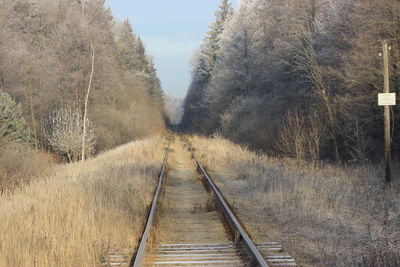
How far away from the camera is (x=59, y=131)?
27250mm

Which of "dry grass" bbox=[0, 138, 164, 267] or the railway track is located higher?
"dry grass" bbox=[0, 138, 164, 267]

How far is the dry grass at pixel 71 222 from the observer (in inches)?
214

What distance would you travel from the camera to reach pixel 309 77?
23938mm

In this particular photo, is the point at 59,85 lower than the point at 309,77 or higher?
higher

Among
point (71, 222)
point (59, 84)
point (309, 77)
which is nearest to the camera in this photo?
point (71, 222)

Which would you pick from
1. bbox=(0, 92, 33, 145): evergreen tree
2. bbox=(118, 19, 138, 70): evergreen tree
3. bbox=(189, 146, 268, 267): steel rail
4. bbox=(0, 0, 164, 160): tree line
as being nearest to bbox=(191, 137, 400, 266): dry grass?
bbox=(189, 146, 268, 267): steel rail

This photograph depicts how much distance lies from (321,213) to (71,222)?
4.89 metres

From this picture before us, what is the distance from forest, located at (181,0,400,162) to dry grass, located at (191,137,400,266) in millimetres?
4668

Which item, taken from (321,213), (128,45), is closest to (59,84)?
(128,45)

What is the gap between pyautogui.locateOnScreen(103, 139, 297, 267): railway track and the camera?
18.1 ft

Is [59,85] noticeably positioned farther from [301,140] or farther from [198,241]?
[198,241]

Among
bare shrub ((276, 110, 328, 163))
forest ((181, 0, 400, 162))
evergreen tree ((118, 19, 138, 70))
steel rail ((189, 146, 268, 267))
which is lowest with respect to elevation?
steel rail ((189, 146, 268, 267))

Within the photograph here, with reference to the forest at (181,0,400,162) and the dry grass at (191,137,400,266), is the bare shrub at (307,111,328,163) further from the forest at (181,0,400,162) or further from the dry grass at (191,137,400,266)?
the dry grass at (191,137,400,266)

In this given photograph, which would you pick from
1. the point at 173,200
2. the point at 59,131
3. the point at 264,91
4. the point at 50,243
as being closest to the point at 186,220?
the point at 173,200
